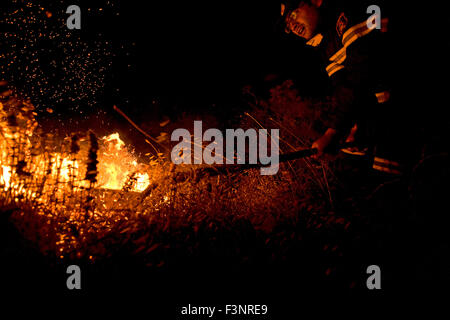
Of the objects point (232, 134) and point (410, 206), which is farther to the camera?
point (232, 134)

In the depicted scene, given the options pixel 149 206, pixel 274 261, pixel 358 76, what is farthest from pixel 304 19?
pixel 149 206

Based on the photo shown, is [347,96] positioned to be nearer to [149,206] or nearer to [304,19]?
[304,19]

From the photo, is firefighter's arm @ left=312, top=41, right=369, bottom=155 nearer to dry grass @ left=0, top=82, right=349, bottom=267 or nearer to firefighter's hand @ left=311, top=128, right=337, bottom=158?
firefighter's hand @ left=311, top=128, right=337, bottom=158

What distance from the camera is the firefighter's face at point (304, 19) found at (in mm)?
4156

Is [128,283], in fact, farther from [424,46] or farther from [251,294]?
[424,46]

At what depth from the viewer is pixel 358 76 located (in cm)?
342

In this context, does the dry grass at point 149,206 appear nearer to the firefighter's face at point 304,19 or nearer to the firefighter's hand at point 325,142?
the firefighter's hand at point 325,142

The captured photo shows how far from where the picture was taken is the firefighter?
123 inches

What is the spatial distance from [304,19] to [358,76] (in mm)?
1414

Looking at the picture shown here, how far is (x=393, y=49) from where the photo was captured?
2.94 m

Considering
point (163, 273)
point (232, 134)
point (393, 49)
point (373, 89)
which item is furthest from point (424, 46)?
point (232, 134)

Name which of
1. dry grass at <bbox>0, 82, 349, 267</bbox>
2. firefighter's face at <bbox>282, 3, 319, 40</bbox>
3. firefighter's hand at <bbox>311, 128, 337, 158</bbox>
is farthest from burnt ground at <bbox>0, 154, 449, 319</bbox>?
firefighter's face at <bbox>282, 3, 319, 40</bbox>

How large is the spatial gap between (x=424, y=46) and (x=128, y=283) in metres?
4.01

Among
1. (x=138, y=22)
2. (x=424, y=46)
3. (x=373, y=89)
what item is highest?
(x=138, y=22)
